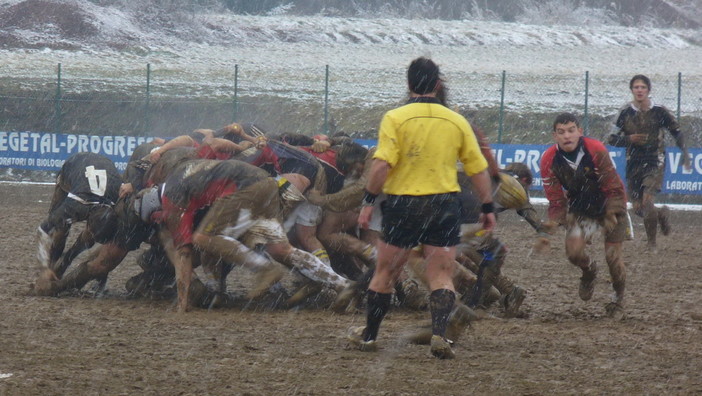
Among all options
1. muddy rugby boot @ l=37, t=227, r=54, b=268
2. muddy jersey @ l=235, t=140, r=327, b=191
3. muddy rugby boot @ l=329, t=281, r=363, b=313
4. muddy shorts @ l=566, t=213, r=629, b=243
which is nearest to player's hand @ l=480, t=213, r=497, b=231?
muddy rugby boot @ l=329, t=281, r=363, b=313

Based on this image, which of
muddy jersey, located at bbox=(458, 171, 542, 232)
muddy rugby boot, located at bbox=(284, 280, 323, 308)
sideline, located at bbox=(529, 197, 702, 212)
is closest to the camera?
muddy jersey, located at bbox=(458, 171, 542, 232)

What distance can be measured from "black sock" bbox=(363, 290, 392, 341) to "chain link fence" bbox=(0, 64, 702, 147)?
1764 cm

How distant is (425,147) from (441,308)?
0.97 metres

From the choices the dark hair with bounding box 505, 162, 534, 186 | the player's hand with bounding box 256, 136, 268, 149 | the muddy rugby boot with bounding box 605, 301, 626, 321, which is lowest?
the muddy rugby boot with bounding box 605, 301, 626, 321

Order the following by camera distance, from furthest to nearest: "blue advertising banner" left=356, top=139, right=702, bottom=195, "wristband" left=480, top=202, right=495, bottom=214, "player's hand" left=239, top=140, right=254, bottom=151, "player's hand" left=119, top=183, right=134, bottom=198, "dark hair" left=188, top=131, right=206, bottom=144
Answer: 1. "blue advertising banner" left=356, top=139, right=702, bottom=195
2. "dark hair" left=188, top=131, right=206, bottom=144
3. "player's hand" left=239, top=140, right=254, bottom=151
4. "player's hand" left=119, top=183, right=134, bottom=198
5. "wristband" left=480, top=202, right=495, bottom=214

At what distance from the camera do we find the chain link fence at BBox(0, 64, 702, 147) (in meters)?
26.4

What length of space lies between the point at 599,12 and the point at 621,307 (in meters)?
44.5

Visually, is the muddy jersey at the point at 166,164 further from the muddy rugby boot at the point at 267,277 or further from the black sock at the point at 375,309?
the black sock at the point at 375,309

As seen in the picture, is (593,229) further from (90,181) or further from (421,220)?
(90,181)

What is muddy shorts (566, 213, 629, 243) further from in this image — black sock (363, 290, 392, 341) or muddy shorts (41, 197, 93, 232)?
muddy shorts (41, 197, 93, 232)

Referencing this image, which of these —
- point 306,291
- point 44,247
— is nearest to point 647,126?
point 306,291

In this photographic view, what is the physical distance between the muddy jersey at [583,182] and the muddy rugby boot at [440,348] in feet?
7.44

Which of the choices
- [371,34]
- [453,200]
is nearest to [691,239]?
[453,200]

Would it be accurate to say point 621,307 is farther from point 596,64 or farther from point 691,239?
point 596,64
